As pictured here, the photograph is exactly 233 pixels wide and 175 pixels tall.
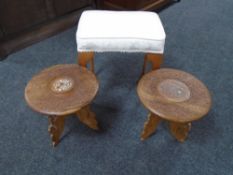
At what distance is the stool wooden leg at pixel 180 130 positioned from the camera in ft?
4.06

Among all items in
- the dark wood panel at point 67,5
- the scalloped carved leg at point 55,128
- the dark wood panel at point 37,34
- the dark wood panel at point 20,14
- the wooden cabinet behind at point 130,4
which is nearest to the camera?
the scalloped carved leg at point 55,128

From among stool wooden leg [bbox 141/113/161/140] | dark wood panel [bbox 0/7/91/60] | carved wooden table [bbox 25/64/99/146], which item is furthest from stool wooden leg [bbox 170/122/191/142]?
dark wood panel [bbox 0/7/91/60]

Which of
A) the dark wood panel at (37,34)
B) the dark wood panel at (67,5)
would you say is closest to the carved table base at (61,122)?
the dark wood panel at (37,34)

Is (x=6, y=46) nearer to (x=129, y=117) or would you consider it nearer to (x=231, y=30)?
(x=129, y=117)

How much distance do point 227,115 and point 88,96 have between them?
983mm

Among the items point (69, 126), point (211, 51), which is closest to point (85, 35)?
point (69, 126)

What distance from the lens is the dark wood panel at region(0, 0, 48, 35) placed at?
5.62ft

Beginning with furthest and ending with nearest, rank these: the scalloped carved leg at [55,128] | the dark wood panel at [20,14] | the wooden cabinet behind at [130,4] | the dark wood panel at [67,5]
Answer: the wooden cabinet behind at [130,4]
the dark wood panel at [67,5]
the dark wood panel at [20,14]
the scalloped carved leg at [55,128]

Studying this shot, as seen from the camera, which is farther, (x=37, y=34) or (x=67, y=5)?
(x=67, y=5)

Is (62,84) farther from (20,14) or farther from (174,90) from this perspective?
(20,14)

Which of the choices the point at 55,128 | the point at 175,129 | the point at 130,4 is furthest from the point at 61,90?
the point at 130,4

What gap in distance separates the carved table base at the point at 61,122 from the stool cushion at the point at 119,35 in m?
0.36

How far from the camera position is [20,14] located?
5.94 feet

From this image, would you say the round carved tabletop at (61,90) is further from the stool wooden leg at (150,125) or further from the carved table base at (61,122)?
the stool wooden leg at (150,125)
